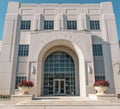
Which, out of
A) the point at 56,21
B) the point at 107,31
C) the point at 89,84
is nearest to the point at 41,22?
the point at 56,21

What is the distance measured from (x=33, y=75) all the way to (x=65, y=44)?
23.7 feet

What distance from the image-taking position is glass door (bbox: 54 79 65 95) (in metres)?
22.3

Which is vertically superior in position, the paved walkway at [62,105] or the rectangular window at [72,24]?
the rectangular window at [72,24]

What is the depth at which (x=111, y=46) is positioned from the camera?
75.2ft

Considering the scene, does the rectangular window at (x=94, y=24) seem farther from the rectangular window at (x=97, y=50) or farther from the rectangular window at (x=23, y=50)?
the rectangular window at (x=23, y=50)

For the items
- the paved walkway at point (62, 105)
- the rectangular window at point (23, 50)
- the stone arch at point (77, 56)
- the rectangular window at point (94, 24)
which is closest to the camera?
the paved walkway at point (62, 105)

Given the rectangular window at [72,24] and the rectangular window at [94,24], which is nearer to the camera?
the rectangular window at [94,24]

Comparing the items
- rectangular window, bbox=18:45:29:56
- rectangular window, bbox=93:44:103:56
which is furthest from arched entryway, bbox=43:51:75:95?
rectangular window, bbox=93:44:103:56

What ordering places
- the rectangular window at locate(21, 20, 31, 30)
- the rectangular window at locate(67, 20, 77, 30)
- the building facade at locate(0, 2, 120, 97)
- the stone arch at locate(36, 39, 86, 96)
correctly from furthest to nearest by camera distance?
1. the rectangular window at locate(67, 20, 77, 30)
2. the rectangular window at locate(21, 20, 31, 30)
3. the building facade at locate(0, 2, 120, 97)
4. the stone arch at locate(36, 39, 86, 96)

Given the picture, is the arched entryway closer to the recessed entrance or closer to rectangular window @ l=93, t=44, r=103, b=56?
the recessed entrance

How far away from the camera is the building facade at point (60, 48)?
21.2m

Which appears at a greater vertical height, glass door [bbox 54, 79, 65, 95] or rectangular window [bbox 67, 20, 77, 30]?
rectangular window [bbox 67, 20, 77, 30]

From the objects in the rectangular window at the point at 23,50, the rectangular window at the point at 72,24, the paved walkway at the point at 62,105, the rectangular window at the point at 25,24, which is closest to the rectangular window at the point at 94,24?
the rectangular window at the point at 72,24

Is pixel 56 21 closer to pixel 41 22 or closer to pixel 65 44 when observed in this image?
pixel 41 22
